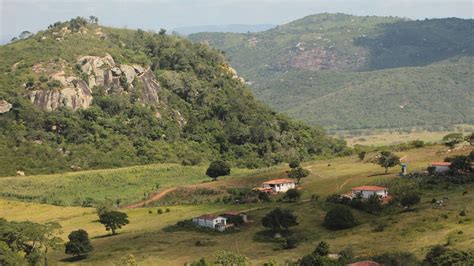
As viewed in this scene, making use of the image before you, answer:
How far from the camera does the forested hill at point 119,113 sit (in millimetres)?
156500

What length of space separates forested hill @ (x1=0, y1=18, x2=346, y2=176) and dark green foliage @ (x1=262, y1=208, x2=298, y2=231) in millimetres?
71687

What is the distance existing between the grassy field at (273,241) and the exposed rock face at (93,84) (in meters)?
45.6

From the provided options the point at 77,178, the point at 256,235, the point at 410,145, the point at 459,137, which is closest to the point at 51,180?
the point at 77,178

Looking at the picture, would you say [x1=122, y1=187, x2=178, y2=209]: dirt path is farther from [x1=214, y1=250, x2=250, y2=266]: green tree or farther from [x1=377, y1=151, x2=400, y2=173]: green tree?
[x1=214, y1=250, x2=250, y2=266]: green tree

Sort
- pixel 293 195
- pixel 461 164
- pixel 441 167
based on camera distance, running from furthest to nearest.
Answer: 1. pixel 441 167
2. pixel 293 195
3. pixel 461 164

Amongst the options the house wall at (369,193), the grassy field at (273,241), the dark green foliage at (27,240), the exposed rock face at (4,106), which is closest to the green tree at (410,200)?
the grassy field at (273,241)

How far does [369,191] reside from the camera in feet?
328

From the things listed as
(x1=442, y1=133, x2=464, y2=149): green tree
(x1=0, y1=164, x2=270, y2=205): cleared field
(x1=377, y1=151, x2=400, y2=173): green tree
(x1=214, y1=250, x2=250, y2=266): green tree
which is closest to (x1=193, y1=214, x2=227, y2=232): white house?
(x1=214, y1=250, x2=250, y2=266): green tree

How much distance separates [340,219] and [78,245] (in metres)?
31.5

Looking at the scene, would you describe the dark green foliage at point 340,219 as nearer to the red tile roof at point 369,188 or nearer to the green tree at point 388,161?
the red tile roof at point 369,188

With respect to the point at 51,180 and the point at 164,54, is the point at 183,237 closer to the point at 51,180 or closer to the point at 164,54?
the point at 51,180

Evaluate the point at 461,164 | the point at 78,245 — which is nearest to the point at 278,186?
the point at 461,164

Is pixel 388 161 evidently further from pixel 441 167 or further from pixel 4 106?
pixel 4 106

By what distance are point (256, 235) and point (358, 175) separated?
36.2m
